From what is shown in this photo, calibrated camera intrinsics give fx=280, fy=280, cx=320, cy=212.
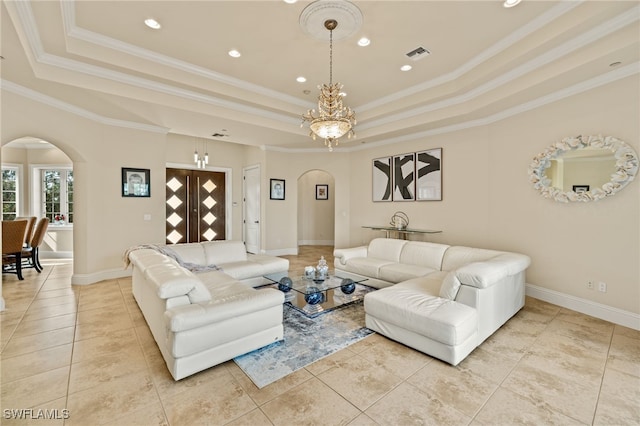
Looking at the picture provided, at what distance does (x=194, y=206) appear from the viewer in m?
7.61

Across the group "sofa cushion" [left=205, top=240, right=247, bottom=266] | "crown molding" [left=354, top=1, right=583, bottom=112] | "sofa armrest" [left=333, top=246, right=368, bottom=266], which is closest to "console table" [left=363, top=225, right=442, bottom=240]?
"sofa armrest" [left=333, top=246, right=368, bottom=266]

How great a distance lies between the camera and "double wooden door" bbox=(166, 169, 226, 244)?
7309 millimetres

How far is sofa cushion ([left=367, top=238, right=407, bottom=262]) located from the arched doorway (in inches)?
181

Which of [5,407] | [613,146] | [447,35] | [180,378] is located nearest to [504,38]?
[447,35]

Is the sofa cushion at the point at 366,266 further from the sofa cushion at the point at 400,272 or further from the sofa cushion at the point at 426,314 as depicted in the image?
the sofa cushion at the point at 426,314

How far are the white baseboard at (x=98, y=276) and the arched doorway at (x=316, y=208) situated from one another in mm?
5434

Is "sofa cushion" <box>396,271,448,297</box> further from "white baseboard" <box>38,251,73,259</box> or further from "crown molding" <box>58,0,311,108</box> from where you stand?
"white baseboard" <box>38,251,73,259</box>

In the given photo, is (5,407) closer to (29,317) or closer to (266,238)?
(29,317)

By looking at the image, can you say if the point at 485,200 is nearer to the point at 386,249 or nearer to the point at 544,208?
the point at 544,208

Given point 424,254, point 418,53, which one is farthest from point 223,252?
point 418,53

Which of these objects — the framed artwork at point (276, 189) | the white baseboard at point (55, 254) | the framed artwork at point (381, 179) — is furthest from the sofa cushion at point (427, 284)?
the white baseboard at point (55, 254)

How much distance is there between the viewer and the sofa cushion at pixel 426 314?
2.33m

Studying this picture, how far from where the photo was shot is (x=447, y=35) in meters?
3.18

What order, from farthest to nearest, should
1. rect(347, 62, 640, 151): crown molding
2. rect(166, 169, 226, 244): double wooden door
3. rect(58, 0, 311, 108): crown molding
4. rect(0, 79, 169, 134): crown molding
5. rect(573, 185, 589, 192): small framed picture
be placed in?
rect(166, 169, 226, 244): double wooden door < rect(0, 79, 169, 134): crown molding < rect(573, 185, 589, 192): small framed picture < rect(347, 62, 640, 151): crown molding < rect(58, 0, 311, 108): crown molding
